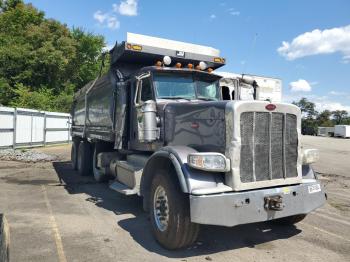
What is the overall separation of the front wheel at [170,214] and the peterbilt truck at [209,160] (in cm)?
1

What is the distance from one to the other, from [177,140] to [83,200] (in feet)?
11.1

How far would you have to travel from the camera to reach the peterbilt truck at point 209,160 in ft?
15.7

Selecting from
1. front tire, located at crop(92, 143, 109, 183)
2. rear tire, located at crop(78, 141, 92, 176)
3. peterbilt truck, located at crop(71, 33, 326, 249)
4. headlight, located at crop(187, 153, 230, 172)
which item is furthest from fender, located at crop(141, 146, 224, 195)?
rear tire, located at crop(78, 141, 92, 176)

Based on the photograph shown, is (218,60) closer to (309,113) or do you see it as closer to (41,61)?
(41,61)

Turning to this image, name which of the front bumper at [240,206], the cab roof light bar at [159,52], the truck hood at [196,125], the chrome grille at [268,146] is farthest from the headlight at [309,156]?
the cab roof light bar at [159,52]

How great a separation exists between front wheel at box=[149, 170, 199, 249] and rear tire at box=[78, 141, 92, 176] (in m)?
6.44

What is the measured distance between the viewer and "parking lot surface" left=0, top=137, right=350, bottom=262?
5.00 metres

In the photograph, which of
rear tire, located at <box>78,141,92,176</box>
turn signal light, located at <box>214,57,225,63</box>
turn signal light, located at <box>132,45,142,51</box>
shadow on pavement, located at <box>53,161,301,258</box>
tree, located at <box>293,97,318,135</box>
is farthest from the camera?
tree, located at <box>293,97,318,135</box>

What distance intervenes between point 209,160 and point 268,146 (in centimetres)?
95

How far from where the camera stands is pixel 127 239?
5648 millimetres

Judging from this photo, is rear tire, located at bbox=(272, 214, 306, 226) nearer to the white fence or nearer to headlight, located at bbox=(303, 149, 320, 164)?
headlight, located at bbox=(303, 149, 320, 164)

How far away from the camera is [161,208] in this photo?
215 inches

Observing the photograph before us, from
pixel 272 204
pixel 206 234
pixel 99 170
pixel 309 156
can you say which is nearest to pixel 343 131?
pixel 99 170

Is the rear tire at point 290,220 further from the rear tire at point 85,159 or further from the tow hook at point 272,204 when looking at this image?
the rear tire at point 85,159
